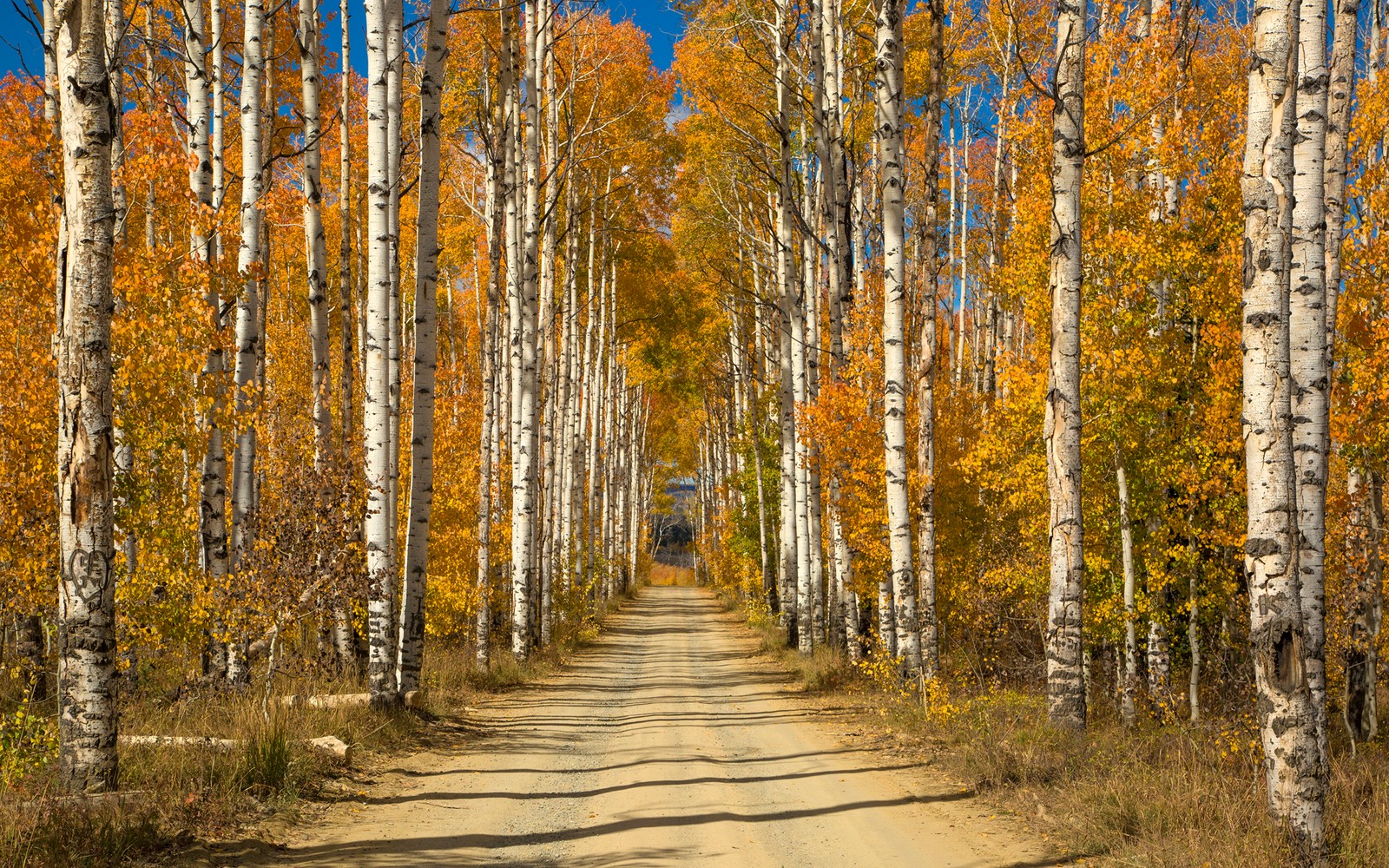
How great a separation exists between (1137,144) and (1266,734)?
12104mm

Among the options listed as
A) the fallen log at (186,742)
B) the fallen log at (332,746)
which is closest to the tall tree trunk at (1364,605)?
the fallen log at (332,746)

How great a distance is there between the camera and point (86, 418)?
6496 mm

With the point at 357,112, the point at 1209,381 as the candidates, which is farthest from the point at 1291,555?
the point at 357,112

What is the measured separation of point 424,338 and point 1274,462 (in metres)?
8.99

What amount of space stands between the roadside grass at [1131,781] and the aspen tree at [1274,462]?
0.35m

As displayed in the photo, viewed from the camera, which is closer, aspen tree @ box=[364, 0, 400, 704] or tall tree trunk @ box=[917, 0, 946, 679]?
aspen tree @ box=[364, 0, 400, 704]

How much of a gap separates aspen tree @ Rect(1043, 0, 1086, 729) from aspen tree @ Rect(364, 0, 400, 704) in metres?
7.00

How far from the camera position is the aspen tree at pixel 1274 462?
589 centimetres

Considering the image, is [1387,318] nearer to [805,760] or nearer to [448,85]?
[805,760]

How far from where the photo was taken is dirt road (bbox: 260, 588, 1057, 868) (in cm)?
633

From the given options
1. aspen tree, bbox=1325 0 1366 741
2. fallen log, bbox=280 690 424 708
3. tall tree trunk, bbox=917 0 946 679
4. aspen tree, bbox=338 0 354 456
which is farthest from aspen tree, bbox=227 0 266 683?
aspen tree, bbox=1325 0 1366 741

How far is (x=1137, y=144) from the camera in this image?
15.8 meters

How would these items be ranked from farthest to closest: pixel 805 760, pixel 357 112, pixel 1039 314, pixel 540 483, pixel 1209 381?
pixel 540 483, pixel 357 112, pixel 1039 314, pixel 1209 381, pixel 805 760

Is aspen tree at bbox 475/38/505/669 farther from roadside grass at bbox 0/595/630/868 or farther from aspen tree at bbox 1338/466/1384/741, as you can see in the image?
aspen tree at bbox 1338/466/1384/741
